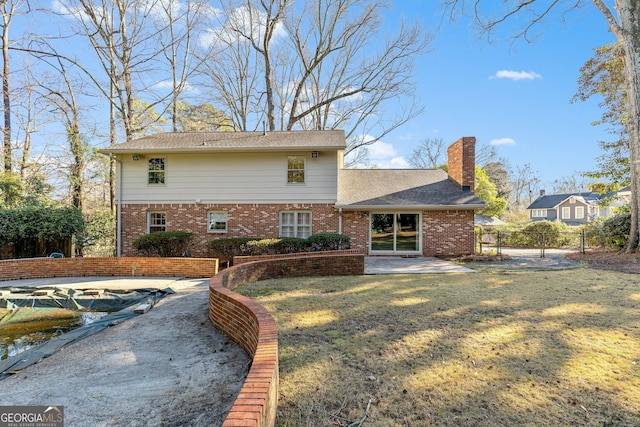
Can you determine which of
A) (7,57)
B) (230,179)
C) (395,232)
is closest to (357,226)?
(395,232)

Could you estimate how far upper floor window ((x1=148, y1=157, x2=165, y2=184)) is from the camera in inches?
532

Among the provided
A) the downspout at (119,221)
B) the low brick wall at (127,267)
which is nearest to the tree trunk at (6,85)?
the downspout at (119,221)

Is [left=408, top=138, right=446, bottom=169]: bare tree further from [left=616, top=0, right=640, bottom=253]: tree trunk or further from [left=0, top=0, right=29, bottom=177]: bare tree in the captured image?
[left=0, top=0, right=29, bottom=177]: bare tree

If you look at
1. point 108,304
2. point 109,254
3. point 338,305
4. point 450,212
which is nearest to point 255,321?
point 338,305

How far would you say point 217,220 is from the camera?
13383 millimetres

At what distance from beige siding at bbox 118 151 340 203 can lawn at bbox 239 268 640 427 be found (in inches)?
281

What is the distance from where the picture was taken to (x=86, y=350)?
165 inches

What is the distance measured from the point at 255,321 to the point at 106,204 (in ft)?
60.2

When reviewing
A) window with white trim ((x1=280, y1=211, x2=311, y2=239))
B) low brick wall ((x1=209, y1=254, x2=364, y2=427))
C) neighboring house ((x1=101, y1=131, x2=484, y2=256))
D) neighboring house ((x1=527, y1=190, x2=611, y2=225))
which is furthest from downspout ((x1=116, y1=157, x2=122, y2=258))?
neighboring house ((x1=527, y1=190, x2=611, y2=225))

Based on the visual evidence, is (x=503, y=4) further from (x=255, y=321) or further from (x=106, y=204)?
(x=106, y=204)

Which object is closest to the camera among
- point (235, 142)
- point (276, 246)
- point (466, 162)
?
point (276, 246)

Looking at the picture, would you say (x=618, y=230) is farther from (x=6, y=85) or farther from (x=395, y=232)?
(x=6, y=85)

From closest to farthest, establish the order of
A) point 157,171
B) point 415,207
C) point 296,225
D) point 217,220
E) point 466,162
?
point 415,207
point 296,225
point 217,220
point 157,171
point 466,162

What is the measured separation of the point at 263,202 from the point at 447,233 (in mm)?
7801
